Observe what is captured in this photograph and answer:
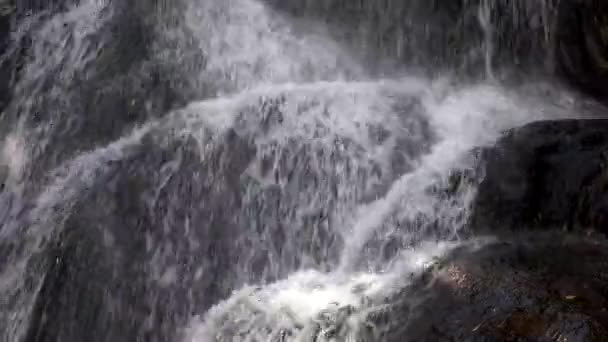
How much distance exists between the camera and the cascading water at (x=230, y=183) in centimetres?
487

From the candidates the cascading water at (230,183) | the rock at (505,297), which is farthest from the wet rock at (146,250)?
the rock at (505,297)

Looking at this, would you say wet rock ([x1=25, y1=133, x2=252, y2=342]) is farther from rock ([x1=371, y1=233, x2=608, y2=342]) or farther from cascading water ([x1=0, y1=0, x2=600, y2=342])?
rock ([x1=371, y1=233, x2=608, y2=342])

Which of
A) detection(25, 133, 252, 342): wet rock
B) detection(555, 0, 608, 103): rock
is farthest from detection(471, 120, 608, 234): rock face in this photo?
detection(25, 133, 252, 342): wet rock

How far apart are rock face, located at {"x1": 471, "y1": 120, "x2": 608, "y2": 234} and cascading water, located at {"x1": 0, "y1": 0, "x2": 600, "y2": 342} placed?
0.24 metres

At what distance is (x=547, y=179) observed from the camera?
4.55 metres

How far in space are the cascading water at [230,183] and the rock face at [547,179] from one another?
24 cm

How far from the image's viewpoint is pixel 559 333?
3.08m

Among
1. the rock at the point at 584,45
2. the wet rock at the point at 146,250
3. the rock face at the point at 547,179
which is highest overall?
the rock at the point at 584,45

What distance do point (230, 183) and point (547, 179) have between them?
2.27 m

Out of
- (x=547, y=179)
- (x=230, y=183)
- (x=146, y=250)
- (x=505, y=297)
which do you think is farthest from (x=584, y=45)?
(x=146, y=250)

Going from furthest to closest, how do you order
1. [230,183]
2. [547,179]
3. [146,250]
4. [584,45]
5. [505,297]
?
[584,45] < [230,183] < [146,250] < [547,179] < [505,297]

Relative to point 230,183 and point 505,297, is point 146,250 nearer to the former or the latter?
point 230,183

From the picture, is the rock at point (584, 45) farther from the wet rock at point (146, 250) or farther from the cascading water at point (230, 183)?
the wet rock at point (146, 250)

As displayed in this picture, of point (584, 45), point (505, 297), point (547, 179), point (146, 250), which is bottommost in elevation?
point (146, 250)
